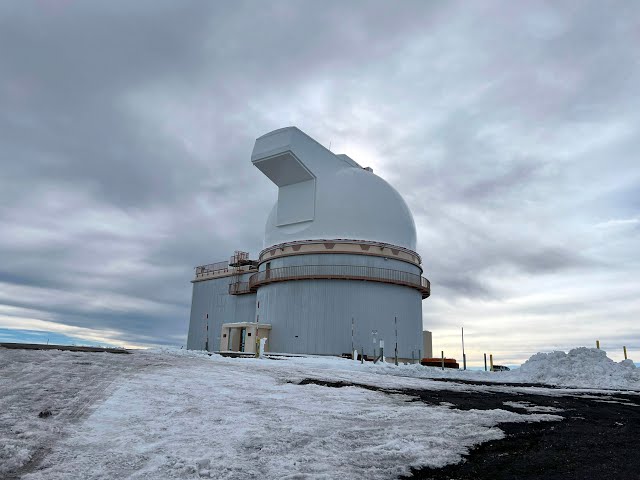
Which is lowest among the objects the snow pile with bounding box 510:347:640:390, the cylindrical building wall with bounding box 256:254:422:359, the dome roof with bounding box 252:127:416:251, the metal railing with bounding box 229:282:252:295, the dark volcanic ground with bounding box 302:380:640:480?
the dark volcanic ground with bounding box 302:380:640:480

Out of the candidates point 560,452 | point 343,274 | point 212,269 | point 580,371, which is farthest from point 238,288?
point 560,452

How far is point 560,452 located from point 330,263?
28.5 metres

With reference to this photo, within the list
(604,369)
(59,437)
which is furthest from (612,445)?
(604,369)

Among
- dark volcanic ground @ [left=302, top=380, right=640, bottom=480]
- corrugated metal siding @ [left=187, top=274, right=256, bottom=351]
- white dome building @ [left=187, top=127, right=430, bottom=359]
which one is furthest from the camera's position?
corrugated metal siding @ [left=187, top=274, right=256, bottom=351]

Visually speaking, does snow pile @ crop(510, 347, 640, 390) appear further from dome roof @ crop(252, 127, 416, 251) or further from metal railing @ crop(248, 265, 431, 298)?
dome roof @ crop(252, 127, 416, 251)

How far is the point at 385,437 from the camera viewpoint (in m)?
6.70

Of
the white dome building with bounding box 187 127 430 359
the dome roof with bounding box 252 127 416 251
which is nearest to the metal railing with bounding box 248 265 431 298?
the white dome building with bounding box 187 127 430 359

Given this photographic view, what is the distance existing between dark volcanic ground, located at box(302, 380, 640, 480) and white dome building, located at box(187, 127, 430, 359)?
2369 centimetres

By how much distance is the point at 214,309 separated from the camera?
45.2 m

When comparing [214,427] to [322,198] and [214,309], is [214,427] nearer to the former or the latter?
Result: [322,198]

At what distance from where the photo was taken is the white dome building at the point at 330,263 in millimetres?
33781

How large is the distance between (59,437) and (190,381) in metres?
5.50

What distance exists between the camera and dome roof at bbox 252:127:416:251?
35656mm

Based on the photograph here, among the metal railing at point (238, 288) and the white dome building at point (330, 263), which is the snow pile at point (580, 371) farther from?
the metal railing at point (238, 288)
